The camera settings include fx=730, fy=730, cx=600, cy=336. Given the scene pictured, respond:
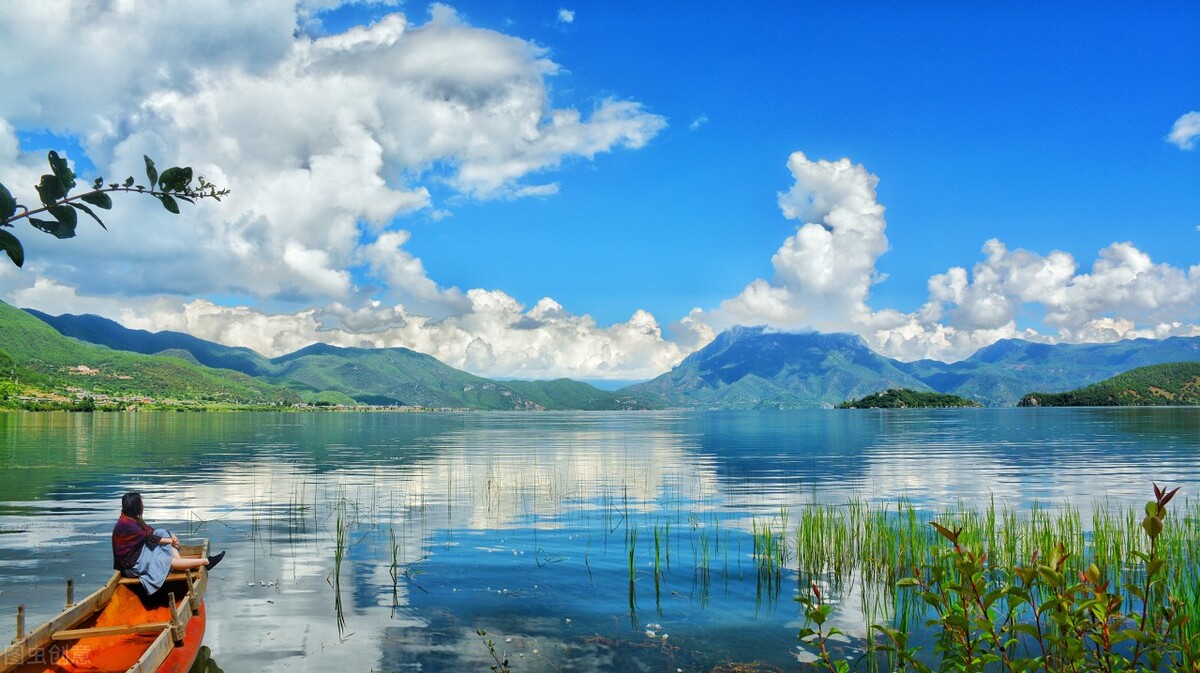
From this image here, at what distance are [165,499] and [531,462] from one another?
126ft

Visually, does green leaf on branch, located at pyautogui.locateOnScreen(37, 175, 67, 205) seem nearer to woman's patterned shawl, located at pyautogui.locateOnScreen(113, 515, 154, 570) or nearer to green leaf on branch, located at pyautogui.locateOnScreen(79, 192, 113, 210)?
green leaf on branch, located at pyautogui.locateOnScreen(79, 192, 113, 210)

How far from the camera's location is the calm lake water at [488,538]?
20.6 m

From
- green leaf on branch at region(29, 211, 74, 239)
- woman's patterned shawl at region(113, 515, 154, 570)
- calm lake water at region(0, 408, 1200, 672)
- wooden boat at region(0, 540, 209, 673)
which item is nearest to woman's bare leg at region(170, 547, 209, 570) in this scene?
wooden boat at region(0, 540, 209, 673)

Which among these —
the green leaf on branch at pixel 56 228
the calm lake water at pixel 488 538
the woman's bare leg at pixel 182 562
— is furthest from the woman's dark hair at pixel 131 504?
the green leaf on branch at pixel 56 228

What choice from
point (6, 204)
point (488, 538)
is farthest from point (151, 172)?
point (488, 538)

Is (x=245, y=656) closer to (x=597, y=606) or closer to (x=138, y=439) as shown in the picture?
(x=597, y=606)

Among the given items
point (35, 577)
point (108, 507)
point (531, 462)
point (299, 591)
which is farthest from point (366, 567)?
point (531, 462)

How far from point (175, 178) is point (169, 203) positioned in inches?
8.6

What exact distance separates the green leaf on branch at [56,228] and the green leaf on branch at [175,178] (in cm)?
68

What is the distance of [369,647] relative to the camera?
65.6ft

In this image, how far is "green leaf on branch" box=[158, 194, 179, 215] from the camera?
5.51 meters

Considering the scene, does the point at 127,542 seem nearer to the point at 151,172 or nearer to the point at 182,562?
the point at 182,562

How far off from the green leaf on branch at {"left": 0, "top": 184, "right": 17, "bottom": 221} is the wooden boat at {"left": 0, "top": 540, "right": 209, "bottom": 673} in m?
12.1

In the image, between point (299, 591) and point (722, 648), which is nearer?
point (722, 648)
